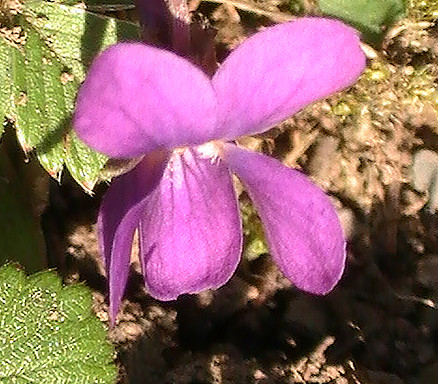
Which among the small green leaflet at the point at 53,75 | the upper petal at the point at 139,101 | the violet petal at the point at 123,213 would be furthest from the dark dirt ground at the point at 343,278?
the upper petal at the point at 139,101

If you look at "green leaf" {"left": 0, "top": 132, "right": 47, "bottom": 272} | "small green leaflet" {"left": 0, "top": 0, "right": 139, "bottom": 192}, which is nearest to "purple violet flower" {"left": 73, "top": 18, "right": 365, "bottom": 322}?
"small green leaflet" {"left": 0, "top": 0, "right": 139, "bottom": 192}

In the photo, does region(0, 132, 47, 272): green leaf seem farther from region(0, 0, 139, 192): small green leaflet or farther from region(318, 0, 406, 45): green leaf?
region(318, 0, 406, 45): green leaf

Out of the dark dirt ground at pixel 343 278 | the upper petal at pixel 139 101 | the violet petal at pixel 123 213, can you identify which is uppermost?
the upper petal at pixel 139 101

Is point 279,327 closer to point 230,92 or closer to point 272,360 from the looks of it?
point 272,360

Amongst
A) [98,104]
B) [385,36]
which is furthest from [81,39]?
[385,36]

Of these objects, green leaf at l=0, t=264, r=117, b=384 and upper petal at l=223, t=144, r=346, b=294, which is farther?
green leaf at l=0, t=264, r=117, b=384

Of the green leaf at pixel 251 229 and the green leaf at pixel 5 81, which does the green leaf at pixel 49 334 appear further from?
the green leaf at pixel 251 229

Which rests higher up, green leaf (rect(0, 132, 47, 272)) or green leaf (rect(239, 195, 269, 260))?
green leaf (rect(0, 132, 47, 272))
